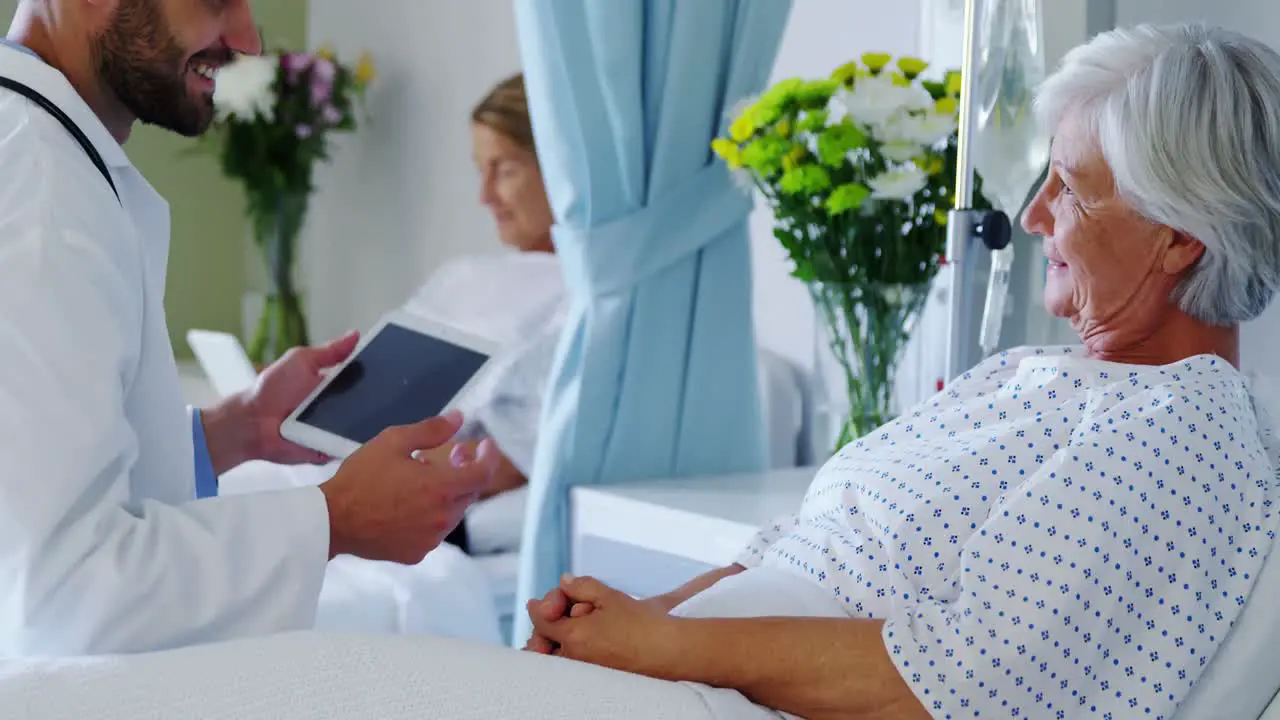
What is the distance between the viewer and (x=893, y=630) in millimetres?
1159

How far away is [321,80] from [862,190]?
2418mm

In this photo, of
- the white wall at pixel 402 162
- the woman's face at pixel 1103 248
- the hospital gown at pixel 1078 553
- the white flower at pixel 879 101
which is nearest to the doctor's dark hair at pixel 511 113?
the white wall at pixel 402 162

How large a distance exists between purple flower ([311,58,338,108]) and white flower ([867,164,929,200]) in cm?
240

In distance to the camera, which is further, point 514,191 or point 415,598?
point 514,191

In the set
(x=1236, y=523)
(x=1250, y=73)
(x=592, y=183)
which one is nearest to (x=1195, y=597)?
(x=1236, y=523)

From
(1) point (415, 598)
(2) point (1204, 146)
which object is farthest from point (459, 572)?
(2) point (1204, 146)

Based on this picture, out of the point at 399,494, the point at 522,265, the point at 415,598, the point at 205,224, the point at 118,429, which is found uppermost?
the point at 118,429

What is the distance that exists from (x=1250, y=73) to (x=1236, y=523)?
1.32 feet

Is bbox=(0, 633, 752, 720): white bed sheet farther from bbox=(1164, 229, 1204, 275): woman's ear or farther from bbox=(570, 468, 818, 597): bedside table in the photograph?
bbox=(570, 468, 818, 597): bedside table

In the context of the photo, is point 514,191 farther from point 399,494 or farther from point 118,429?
point 118,429

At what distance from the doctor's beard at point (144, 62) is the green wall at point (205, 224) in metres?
3.04

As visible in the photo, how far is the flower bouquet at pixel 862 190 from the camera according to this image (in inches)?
73.7

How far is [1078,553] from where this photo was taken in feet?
3.73

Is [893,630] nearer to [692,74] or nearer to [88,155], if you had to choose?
[88,155]
